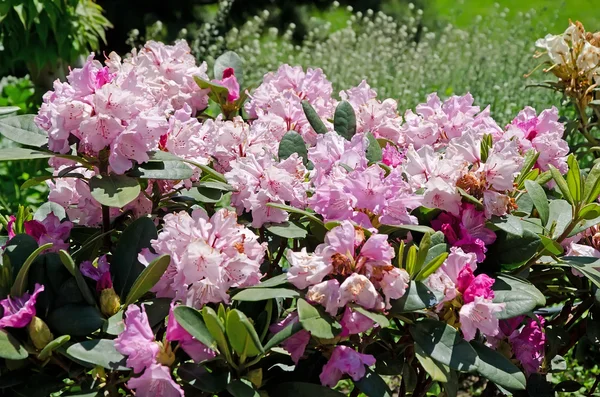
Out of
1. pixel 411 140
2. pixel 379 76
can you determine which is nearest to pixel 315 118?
pixel 411 140

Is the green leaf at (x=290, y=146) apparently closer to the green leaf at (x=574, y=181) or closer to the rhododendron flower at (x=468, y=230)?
the rhododendron flower at (x=468, y=230)

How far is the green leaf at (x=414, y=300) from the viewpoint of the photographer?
114 cm

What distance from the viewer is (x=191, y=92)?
1.79 meters

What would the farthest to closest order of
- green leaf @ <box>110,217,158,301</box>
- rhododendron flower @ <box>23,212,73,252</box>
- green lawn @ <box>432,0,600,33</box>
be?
green lawn @ <box>432,0,600,33</box>, rhododendron flower @ <box>23,212,73,252</box>, green leaf @ <box>110,217,158,301</box>

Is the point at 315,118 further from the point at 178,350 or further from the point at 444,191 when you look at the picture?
the point at 178,350

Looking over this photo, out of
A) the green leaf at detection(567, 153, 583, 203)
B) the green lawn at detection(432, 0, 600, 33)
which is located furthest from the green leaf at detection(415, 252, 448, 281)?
the green lawn at detection(432, 0, 600, 33)

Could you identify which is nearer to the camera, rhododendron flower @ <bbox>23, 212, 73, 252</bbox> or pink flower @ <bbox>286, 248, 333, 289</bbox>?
pink flower @ <bbox>286, 248, 333, 289</bbox>

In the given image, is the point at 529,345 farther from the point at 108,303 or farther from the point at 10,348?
the point at 10,348

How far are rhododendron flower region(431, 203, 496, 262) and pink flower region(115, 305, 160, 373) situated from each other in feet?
1.59

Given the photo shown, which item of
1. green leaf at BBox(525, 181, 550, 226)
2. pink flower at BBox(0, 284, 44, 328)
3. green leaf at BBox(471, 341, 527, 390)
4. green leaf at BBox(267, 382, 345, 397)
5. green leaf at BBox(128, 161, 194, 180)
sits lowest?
green leaf at BBox(267, 382, 345, 397)

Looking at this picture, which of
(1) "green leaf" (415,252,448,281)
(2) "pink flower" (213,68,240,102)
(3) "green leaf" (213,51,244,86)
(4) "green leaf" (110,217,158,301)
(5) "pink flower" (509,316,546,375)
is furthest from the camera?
(3) "green leaf" (213,51,244,86)

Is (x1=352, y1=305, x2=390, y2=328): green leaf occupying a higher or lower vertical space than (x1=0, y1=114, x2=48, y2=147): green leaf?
lower

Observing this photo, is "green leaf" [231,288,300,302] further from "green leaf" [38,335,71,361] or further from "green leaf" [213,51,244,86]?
"green leaf" [213,51,244,86]

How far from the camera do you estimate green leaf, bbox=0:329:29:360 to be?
3.54 ft
